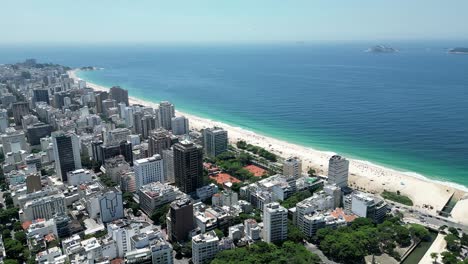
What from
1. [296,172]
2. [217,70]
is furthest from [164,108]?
[217,70]

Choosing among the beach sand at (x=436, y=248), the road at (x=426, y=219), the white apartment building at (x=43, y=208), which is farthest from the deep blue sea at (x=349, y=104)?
the white apartment building at (x=43, y=208)

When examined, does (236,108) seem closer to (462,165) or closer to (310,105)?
(310,105)

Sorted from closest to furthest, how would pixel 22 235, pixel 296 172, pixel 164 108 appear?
pixel 22 235 → pixel 296 172 → pixel 164 108

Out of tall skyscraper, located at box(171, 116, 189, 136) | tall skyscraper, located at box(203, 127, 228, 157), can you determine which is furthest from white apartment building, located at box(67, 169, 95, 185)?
tall skyscraper, located at box(171, 116, 189, 136)

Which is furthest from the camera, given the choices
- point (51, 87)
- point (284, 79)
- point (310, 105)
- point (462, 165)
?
point (284, 79)

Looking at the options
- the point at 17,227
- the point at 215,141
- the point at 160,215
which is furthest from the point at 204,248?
the point at 215,141

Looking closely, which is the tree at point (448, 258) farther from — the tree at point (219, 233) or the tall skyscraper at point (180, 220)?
the tall skyscraper at point (180, 220)
